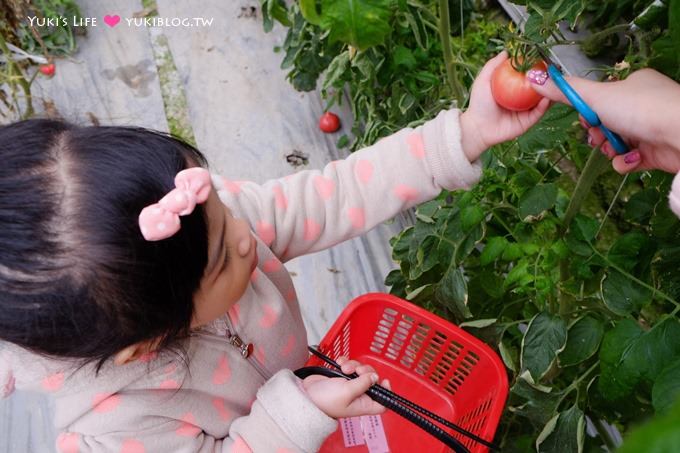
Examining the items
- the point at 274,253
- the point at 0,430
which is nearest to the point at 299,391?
the point at 274,253

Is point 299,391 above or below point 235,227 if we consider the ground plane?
below

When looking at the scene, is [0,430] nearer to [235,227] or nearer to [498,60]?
[235,227]

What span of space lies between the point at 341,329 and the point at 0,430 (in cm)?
83

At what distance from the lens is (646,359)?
691 millimetres

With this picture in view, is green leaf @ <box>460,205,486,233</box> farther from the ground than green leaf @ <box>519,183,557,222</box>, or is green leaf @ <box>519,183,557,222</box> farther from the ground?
green leaf @ <box>519,183,557,222</box>

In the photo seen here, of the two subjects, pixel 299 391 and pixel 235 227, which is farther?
pixel 299 391

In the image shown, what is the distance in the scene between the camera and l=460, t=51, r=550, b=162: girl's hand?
757 millimetres

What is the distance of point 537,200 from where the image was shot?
2.76ft

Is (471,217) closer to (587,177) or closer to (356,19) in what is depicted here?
(587,177)

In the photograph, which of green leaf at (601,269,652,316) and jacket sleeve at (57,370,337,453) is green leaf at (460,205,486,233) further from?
jacket sleeve at (57,370,337,453)

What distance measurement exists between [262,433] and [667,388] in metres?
0.49

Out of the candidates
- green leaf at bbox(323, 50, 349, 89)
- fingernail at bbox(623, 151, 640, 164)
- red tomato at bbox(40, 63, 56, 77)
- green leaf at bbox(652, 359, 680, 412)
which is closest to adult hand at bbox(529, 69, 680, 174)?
fingernail at bbox(623, 151, 640, 164)

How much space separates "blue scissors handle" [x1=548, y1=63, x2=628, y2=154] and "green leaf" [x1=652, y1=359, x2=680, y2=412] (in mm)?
221

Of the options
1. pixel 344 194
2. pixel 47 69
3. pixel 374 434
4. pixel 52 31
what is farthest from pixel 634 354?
pixel 52 31
